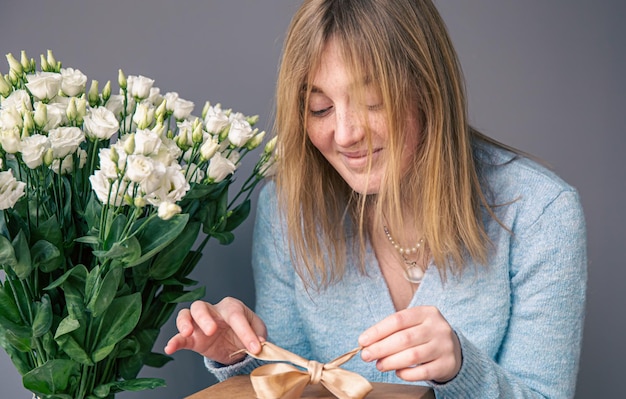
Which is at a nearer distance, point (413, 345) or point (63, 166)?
point (413, 345)

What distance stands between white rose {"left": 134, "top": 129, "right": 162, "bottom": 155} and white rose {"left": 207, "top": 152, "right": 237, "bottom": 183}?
13cm

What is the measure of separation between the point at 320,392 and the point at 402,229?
1.34 ft

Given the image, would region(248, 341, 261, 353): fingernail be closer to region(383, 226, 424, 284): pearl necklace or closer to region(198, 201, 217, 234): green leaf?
region(198, 201, 217, 234): green leaf

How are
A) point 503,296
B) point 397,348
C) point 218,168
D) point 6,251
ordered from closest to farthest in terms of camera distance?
point 397,348
point 6,251
point 218,168
point 503,296

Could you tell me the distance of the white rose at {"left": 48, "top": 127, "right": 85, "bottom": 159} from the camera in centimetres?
90

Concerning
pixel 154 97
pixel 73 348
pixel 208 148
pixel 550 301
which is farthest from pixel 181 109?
pixel 550 301

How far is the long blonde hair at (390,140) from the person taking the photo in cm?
98

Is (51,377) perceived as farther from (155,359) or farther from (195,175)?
(195,175)

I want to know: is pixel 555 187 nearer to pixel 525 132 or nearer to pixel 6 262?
pixel 525 132

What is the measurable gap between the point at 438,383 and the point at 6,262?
52 cm

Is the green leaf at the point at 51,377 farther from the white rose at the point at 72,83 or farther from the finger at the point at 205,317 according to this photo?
the white rose at the point at 72,83

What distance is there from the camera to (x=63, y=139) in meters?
0.90

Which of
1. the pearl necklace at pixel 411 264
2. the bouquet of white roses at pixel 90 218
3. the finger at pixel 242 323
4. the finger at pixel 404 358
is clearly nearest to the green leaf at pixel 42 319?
the bouquet of white roses at pixel 90 218

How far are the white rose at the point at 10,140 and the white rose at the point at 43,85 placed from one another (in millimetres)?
76
